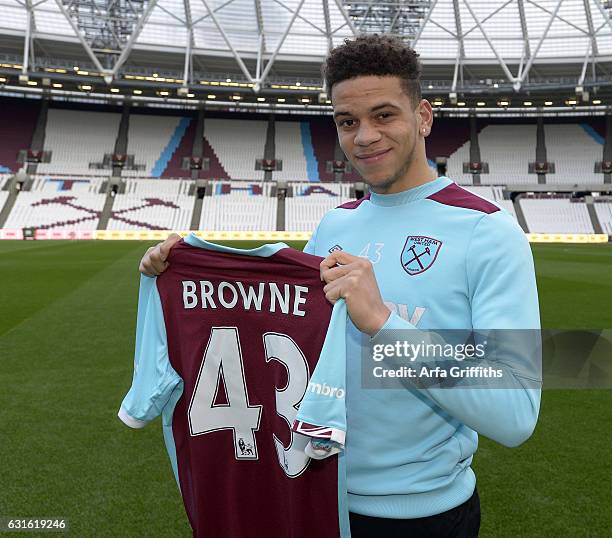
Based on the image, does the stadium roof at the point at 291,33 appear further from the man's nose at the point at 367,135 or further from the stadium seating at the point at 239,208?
the man's nose at the point at 367,135

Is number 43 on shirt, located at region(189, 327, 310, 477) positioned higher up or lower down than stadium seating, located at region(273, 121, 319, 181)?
lower down

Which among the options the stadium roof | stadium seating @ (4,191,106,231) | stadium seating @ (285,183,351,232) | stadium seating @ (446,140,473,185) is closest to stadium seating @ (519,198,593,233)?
stadium seating @ (446,140,473,185)

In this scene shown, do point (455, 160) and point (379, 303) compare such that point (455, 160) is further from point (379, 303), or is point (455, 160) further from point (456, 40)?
point (379, 303)

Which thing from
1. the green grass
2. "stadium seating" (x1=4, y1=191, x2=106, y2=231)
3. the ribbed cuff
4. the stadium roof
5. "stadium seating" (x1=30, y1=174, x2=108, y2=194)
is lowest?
the green grass

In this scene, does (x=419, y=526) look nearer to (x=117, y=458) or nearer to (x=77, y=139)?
(x=117, y=458)

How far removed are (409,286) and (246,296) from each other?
63 cm

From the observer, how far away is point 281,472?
1.96m

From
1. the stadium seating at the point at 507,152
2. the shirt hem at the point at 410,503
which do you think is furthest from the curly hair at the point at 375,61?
the stadium seating at the point at 507,152

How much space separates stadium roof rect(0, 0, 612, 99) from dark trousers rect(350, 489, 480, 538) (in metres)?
34.2

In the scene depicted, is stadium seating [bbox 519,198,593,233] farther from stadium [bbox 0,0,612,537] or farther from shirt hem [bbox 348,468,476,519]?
shirt hem [bbox 348,468,476,519]

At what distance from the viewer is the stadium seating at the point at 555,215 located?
40750 mm

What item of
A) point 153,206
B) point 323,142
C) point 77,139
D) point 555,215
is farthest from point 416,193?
point 77,139

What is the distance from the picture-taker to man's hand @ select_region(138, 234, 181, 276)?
208cm

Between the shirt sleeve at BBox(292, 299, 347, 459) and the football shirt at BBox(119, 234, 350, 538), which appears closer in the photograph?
the shirt sleeve at BBox(292, 299, 347, 459)
